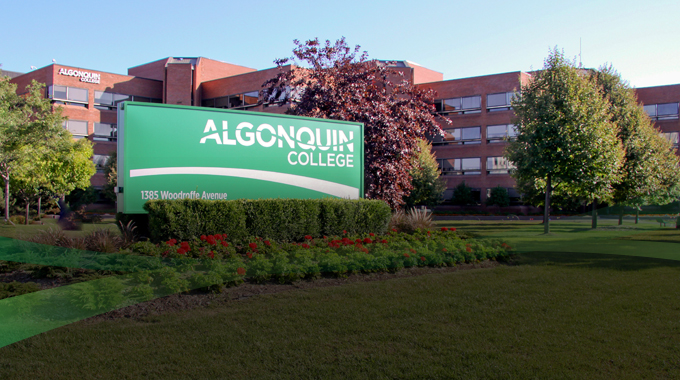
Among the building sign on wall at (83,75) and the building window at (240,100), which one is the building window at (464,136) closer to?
the building window at (240,100)

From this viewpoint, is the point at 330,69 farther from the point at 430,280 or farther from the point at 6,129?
the point at 6,129

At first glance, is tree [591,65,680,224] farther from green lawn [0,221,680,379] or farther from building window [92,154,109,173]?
building window [92,154,109,173]

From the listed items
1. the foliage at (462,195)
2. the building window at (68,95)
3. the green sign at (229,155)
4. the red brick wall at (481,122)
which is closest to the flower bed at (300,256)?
the green sign at (229,155)

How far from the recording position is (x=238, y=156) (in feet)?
35.3

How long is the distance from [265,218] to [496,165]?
40874 millimetres

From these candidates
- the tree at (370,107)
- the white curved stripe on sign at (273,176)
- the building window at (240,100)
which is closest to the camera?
the white curved stripe on sign at (273,176)

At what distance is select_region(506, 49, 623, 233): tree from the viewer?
19641 mm

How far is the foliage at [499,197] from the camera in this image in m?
43.7

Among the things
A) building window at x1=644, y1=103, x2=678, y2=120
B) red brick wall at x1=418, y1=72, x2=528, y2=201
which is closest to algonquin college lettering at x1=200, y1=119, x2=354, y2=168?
red brick wall at x1=418, y1=72, x2=528, y2=201

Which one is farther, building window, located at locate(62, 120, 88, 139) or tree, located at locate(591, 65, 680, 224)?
building window, located at locate(62, 120, 88, 139)

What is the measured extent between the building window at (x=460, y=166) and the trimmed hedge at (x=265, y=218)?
37917 mm

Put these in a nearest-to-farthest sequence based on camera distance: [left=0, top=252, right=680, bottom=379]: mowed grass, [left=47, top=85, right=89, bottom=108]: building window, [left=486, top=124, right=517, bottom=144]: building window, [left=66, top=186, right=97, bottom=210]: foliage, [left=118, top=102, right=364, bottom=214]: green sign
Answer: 1. [left=0, top=252, right=680, bottom=379]: mowed grass
2. [left=118, top=102, right=364, bottom=214]: green sign
3. [left=66, top=186, right=97, bottom=210]: foliage
4. [left=47, top=85, right=89, bottom=108]: building window
5. [left=486, top=124, right=517, bottom=144]: building window

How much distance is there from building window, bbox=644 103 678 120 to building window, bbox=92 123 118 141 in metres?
52.4

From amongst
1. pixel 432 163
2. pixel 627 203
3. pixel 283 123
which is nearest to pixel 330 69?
pixel 283 123
